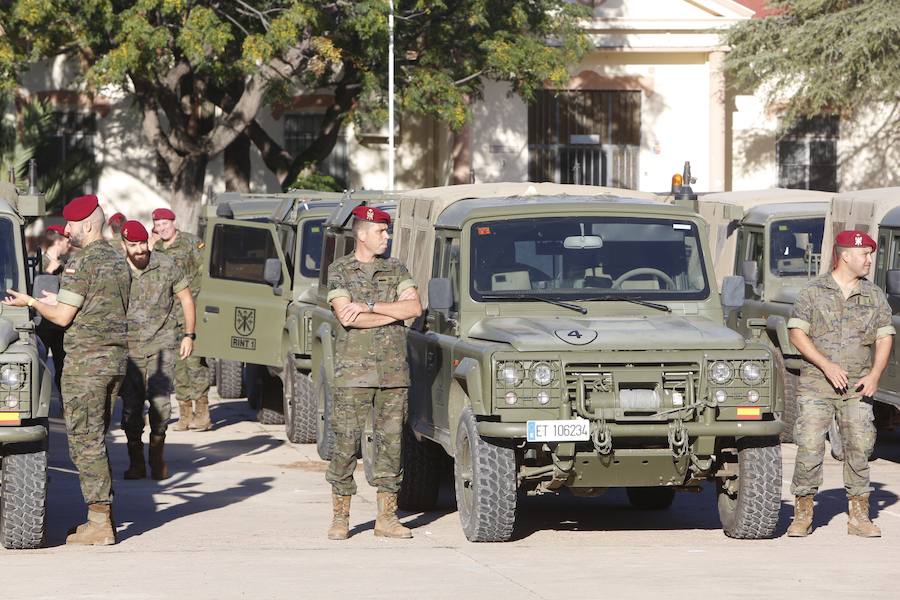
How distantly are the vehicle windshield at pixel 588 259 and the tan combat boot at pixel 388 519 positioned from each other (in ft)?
4.30

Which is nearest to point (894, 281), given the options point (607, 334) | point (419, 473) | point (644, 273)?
point (644, 273)

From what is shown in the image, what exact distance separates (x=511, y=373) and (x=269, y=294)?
7.23 m

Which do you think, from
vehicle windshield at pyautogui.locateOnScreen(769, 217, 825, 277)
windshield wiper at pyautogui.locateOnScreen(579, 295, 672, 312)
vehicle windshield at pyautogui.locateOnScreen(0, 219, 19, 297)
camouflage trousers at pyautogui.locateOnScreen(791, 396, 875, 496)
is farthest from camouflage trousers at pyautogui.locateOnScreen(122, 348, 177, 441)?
vehicle windshield at pyautogui.locateOnScreen(769, 217, 825, 277)

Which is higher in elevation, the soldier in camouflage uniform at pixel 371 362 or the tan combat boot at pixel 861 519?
the soldier in camouflage uniform at pixel 371 362

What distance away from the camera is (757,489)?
10.2m

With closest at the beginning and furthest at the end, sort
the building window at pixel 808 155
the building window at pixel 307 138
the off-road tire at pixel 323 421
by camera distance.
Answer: the off-road tire at pixel 323 421
the building window at pixel 307 138
the building window at pixel 808 155

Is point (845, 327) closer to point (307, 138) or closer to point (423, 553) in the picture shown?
point (423, 553)

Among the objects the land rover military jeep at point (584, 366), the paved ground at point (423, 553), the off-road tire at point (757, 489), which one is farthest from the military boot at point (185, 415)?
the off-road tire at point (757, 489)

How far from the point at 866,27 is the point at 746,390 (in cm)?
2189

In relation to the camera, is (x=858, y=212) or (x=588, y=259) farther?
(x=858, y=212)

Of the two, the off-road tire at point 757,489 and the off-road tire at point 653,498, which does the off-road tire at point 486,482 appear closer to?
the off-road tire at point 757,489

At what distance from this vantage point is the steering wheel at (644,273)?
1096 centimetres

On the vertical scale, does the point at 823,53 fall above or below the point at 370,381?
above

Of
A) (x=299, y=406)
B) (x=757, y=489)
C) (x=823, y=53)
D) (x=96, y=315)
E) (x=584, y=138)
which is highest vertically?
(x=823, y=53)
